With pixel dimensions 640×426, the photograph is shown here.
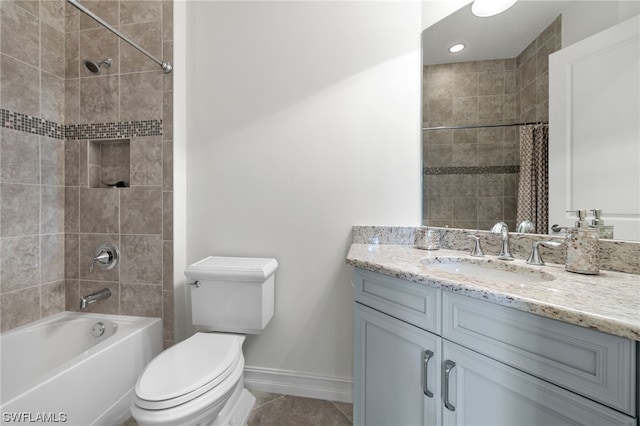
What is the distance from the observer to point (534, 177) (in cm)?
110

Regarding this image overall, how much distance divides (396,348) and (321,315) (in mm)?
661

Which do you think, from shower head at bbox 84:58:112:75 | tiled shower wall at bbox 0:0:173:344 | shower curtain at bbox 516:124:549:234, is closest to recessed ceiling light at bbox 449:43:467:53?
shower curtain at bbox 516:124:549:234

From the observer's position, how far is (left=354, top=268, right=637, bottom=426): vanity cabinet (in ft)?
1.75

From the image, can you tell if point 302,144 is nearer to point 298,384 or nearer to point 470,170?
point 470,170

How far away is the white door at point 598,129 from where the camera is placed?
876 millimetres

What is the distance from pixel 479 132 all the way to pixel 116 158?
7.26ft

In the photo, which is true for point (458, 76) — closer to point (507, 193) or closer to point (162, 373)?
point (507, 193)

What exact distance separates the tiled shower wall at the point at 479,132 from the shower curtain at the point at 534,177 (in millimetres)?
30

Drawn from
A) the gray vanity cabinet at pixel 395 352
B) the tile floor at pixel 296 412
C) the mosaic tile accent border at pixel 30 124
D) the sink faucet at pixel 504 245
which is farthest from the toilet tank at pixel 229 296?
the mosaic tile accent border at pixel 30 124

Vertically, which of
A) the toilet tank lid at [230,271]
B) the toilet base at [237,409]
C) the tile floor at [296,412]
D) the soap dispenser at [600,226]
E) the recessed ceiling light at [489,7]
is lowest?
the tile floor at [296,412]

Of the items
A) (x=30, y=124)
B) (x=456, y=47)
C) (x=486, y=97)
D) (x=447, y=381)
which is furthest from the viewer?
(x=30, y=124)

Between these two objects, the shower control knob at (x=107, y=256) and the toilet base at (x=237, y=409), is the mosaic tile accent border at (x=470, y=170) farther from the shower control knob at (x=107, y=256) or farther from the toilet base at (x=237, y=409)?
the shower control knob at (x=107, y=256)

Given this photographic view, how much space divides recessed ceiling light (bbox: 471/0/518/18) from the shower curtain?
1.98ft

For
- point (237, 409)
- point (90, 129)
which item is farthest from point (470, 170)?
point (90, 129)
